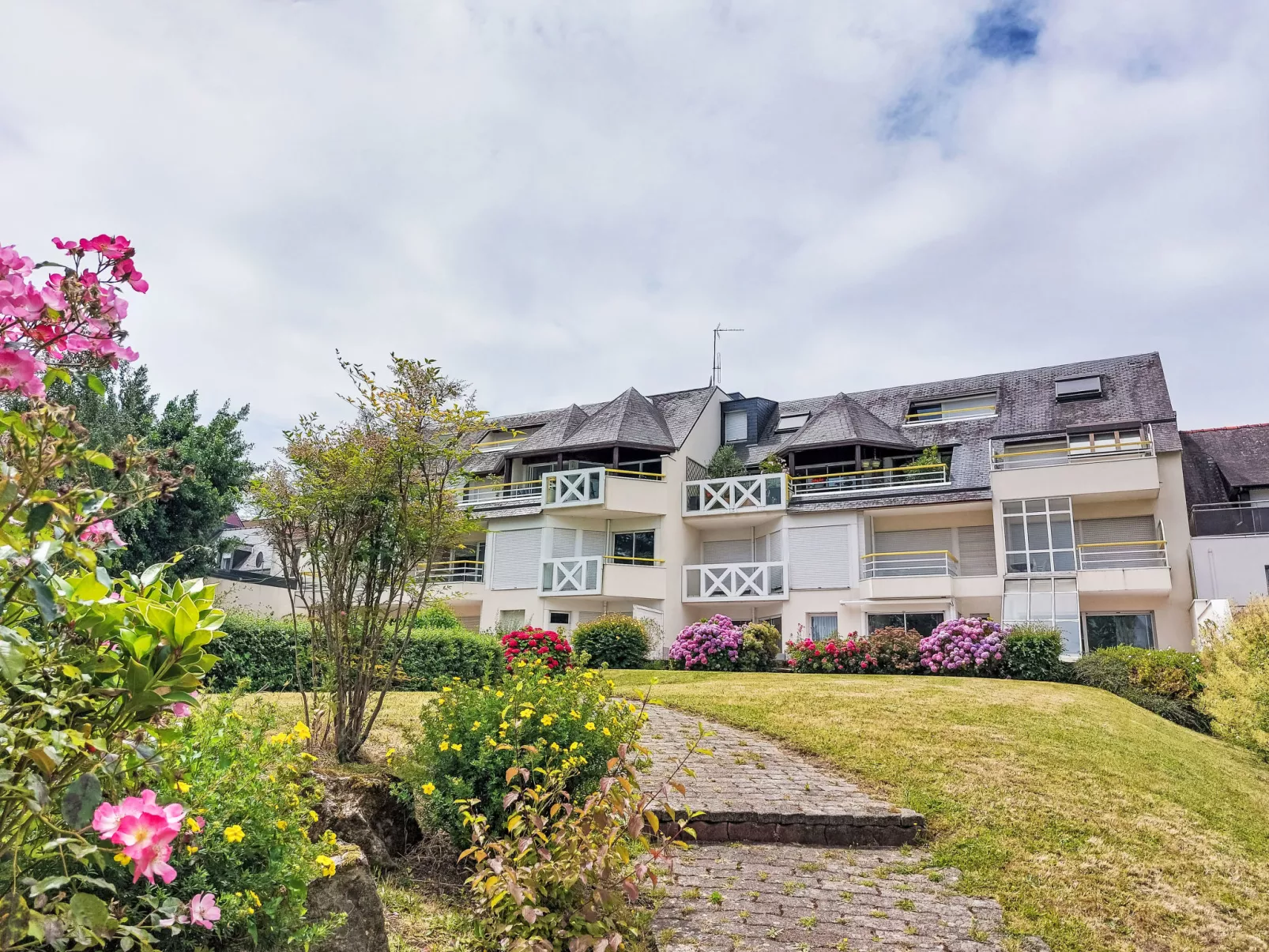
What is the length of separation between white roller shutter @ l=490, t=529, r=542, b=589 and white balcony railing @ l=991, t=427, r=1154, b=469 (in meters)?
14.0

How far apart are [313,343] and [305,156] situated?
6.57ft

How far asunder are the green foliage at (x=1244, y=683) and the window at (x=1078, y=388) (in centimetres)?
1290

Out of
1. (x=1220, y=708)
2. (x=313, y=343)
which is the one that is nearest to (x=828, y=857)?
(x=313, y=343)

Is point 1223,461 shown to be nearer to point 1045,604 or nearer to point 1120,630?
point 1120,630

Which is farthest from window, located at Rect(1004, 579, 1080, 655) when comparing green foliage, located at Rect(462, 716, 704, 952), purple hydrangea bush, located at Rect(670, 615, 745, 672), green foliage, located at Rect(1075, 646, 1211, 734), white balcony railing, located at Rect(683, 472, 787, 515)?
green foliage, located at Rect(462, 716, 704, 952)

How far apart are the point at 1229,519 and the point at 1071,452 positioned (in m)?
4.71

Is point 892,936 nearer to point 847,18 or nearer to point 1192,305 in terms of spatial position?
point 847,18

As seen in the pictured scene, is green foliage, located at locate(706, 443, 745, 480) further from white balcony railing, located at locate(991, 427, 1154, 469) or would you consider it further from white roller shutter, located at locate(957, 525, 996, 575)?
white balcony railing, located at locate(991, 427, 1154, 469)

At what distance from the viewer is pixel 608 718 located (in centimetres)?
635

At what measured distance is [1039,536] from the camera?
23031 millimetres

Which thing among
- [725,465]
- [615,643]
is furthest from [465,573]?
[725,465]

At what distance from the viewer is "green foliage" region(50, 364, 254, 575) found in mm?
21375

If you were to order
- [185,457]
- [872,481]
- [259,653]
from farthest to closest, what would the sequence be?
[872,481], [185,457], [259,653]

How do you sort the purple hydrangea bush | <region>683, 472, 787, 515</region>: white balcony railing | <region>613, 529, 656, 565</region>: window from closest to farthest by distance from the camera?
the purple hydrangea bush
<region>683, 472, 787, 515</region>: white balcony railing
<region>613, 529, 656, 565</region>: window
